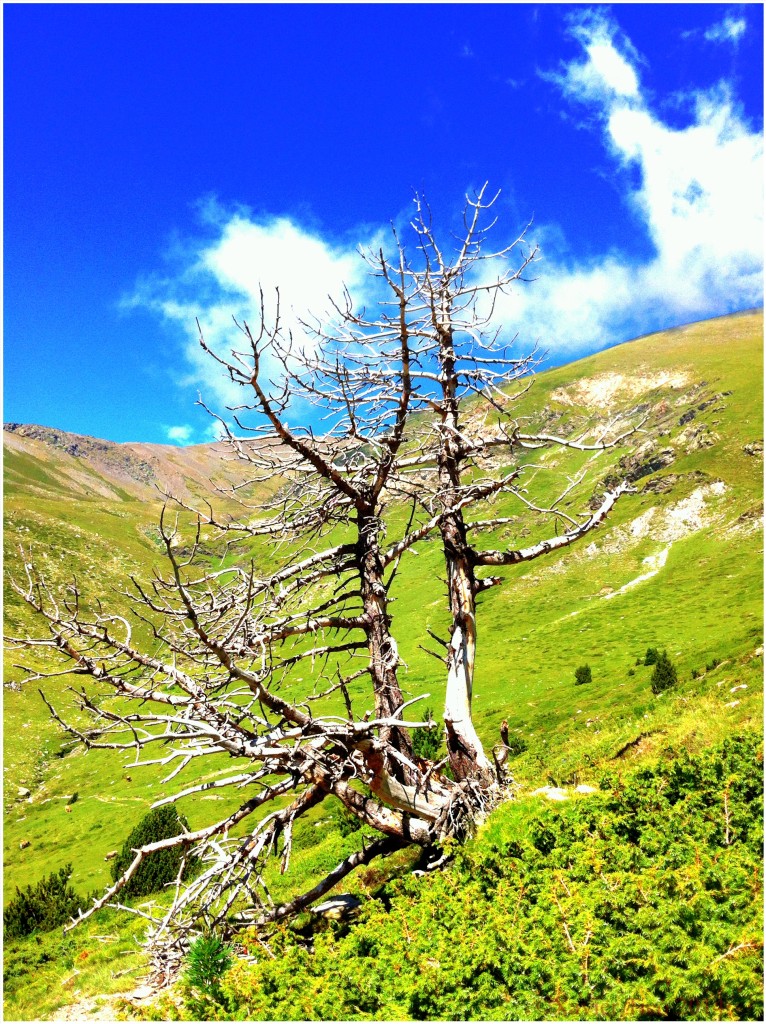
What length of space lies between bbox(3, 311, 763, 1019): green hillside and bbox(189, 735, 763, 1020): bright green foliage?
0.51 feet

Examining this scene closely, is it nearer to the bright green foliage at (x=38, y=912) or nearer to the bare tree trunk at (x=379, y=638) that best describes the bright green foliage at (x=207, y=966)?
the bare tree trunk at (x=379, y=638)

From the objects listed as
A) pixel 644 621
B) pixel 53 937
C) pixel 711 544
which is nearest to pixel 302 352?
pixel 53 937

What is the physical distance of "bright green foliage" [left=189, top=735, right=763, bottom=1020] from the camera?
201 inches

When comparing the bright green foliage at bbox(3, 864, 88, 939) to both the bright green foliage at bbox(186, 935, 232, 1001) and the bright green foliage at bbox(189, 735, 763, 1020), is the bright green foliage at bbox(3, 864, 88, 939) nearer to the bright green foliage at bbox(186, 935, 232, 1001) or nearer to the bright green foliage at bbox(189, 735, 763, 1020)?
the bright green foliage at bbox(186, 935, 232, 1001)

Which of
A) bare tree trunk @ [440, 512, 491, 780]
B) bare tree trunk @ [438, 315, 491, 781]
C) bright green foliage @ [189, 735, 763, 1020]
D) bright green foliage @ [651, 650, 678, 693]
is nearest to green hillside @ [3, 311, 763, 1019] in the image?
bright green foliage @ [189, 735, 763, 1020]

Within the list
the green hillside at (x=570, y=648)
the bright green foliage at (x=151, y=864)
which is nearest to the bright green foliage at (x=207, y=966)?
the green hillside at (x=570, y=648)

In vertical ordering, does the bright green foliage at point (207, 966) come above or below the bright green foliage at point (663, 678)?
above

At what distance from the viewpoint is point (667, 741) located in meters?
12.6

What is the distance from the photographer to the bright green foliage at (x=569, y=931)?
5.10m

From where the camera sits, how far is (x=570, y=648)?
65812mm

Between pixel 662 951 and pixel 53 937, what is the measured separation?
68.9ft

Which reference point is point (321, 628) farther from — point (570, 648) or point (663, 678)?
point (570, 648)

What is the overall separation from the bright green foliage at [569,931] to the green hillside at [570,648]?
0.16 metres

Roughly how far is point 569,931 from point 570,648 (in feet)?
207
